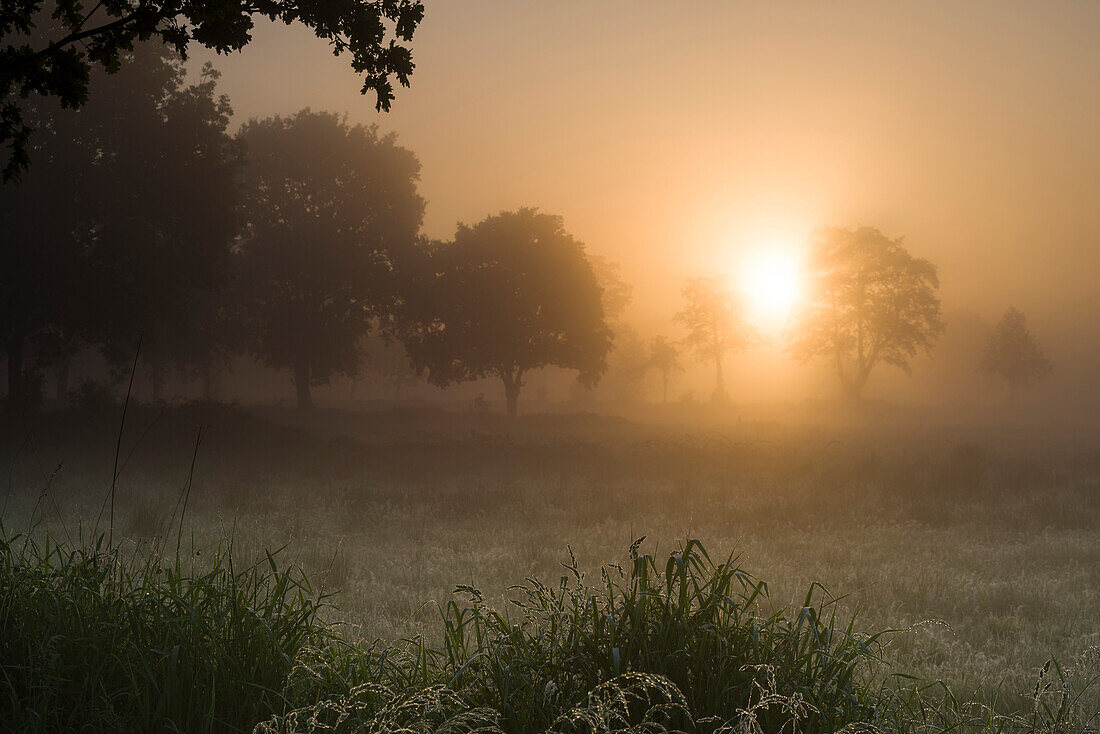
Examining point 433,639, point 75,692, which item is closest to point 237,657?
point 75,692

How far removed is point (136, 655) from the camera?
455 cm

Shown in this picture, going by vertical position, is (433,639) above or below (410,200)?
below

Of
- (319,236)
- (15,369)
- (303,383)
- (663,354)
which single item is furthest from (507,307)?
(663,354)

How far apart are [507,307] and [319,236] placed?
10.5 meters

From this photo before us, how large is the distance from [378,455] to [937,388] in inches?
4284

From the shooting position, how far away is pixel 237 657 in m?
4.52

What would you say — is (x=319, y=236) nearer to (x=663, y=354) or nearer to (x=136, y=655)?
(x=136, y=655)

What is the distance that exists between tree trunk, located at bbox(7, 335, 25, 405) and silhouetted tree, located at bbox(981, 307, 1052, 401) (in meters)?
87.3

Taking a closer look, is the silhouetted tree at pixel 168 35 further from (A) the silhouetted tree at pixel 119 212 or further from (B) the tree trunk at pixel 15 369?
(B) the tree trunk at pixel 15 369

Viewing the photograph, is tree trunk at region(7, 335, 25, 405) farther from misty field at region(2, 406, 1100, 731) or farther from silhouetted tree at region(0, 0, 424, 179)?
silhouetted tree at region(0, 0, 424, 179)

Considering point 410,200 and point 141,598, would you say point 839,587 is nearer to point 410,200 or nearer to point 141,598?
point 141,598

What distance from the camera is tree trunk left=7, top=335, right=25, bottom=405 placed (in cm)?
2464

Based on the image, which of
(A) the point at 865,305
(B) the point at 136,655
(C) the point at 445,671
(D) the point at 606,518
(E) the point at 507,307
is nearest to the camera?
(B) the point at 136,655

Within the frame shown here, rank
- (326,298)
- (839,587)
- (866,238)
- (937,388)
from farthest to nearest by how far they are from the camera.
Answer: (937,388) → (866,238) → (326,298) → (839,587)
